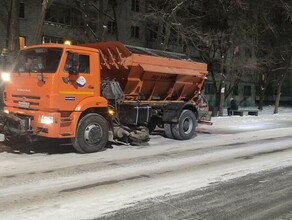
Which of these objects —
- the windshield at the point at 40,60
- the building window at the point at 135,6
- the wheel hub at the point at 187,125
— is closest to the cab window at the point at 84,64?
the windshield at the point at 40,60

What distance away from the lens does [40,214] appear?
19.9ft

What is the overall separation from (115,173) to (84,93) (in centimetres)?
315

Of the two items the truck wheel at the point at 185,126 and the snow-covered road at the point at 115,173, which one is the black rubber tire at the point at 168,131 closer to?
the truck wheel at the point at 185,126

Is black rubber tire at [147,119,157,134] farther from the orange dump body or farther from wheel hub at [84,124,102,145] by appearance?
wheel hub at [84,124,102,145]

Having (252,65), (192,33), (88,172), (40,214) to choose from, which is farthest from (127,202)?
(252,65)

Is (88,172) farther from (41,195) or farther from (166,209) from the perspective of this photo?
(166,209)

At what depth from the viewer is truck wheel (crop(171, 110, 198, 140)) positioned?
49.3 ft

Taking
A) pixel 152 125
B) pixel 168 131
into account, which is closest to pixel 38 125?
pixel 168 131

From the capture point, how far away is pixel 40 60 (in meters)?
11.2

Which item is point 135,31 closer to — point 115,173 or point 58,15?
point 58,15

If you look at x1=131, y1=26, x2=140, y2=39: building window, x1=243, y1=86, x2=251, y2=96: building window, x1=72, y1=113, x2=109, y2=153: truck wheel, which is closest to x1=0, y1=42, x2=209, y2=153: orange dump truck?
x1=72, y1=113, x2=109, y2=153: truck wheel

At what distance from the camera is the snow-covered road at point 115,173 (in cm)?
658

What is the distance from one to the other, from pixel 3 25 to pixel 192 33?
14.3m

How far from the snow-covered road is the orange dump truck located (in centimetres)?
62
